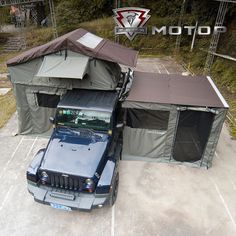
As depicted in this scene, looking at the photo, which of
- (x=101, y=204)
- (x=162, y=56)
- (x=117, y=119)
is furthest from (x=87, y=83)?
(x=162, y=56)

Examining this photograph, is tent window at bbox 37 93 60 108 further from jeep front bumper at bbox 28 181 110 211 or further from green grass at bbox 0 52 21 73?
green grass at bbox 0 52 21 73

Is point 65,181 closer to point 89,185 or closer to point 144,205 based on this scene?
point 89,185

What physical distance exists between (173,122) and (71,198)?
3.82 meters

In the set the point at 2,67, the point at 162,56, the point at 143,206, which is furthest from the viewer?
the point at 162,56

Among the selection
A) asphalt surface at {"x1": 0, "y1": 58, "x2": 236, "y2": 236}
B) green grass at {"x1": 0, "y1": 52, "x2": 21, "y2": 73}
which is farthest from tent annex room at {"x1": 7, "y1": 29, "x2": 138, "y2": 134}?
green grass at {"x1": 0, "y1": 52, "x2": 21, "y2": 73}

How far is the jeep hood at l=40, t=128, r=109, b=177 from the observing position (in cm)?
577

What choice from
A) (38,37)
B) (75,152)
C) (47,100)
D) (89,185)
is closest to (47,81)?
(47,100)

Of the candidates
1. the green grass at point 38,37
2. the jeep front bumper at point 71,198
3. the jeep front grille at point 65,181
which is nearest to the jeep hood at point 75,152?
the jeep front grille at point 65,181

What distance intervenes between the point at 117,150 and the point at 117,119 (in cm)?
98

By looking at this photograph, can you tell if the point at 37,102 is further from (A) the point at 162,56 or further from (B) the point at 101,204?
(A) the point at 162,56

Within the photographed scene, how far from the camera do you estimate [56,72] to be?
7363 mm

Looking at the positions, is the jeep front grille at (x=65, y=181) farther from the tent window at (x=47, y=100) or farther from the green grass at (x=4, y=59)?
the green grass at (x=4, y=59)

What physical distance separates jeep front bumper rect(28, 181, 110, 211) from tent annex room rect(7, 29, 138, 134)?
334 centimetres

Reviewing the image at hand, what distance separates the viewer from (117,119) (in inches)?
293
